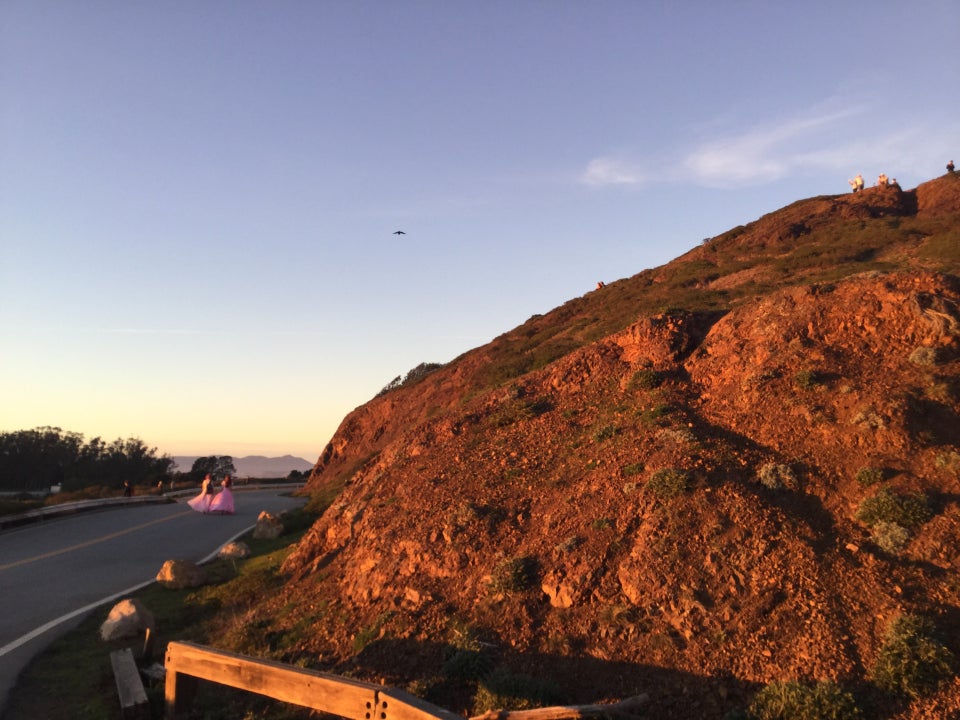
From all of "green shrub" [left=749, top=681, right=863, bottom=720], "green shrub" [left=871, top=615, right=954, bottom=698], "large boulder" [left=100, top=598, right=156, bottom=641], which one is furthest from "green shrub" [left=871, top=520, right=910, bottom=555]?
"large boulder" [left=100, top=598, right=156, bottom=641]

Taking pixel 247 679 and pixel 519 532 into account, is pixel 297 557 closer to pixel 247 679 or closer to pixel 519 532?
pixel 519 532

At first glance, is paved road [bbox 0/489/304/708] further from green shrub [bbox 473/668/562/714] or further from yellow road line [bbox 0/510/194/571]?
green shrub [bbox 473/668/562/714]

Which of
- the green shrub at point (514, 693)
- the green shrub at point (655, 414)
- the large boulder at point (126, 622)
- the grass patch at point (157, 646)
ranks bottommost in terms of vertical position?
the green shrub at point (514, 693)

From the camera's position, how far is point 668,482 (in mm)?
11531

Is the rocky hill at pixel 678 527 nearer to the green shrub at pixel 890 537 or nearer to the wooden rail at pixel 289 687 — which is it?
the green shrub at pixel 890 537

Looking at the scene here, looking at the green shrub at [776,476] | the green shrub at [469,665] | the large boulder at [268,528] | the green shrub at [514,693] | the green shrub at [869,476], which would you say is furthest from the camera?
the large boulder at [268,528]

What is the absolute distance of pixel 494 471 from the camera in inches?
575

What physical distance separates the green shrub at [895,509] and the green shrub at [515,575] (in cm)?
546

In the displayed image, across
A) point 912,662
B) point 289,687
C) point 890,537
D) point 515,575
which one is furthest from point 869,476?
point 289,687

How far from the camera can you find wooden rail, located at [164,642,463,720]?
6059mm

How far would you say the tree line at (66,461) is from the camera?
215 feet

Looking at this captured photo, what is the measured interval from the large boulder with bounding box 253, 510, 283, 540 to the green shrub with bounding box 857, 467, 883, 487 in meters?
19.2

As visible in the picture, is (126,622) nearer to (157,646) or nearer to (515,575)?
(157,646)

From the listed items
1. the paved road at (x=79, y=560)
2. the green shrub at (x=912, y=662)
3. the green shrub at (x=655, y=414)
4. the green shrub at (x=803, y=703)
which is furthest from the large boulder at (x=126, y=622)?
the green shrub at (x=912, y=662)
